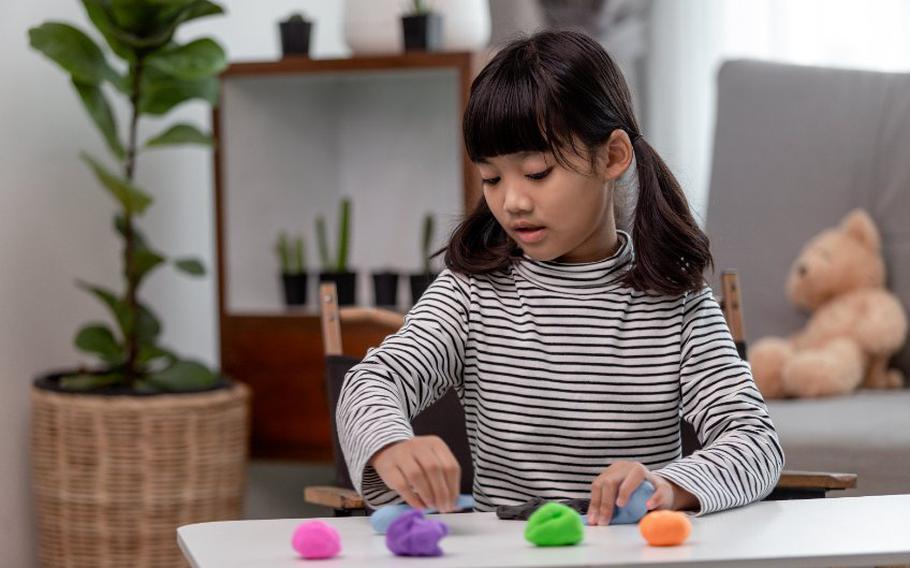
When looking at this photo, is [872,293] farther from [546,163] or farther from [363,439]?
[363,439]

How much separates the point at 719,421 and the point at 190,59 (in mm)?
1343

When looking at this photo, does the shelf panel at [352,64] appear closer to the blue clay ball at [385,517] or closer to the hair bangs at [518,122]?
the hair bangs at [518,122]

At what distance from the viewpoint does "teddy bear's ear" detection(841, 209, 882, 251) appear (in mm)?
2150

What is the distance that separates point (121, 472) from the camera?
2.14m

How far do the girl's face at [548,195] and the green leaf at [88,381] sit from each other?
3.99 feet

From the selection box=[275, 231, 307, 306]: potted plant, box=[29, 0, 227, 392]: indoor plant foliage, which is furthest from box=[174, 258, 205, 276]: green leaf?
box=[275, 231, 307, 306]: potted plant

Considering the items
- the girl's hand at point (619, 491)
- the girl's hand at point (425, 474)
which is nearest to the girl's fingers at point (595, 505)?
the girl's hand at point (619, 491)

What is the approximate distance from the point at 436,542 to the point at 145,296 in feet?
6.30

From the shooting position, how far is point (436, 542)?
0.83 metres

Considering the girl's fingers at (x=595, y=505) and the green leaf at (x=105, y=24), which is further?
the green leaf at (x=105, y=24)

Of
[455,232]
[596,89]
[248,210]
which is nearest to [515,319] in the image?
[455,232]

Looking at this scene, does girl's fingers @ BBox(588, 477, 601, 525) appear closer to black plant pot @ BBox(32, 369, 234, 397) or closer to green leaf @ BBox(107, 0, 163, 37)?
black plant pot @ BBox(32, 369, 234, 397)

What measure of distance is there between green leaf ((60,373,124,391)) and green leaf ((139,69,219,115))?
0.47 meters

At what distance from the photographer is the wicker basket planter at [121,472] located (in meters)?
2.13
